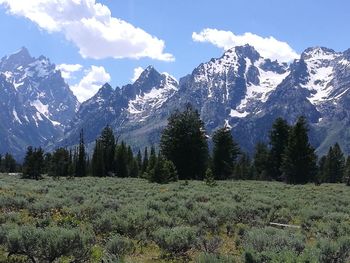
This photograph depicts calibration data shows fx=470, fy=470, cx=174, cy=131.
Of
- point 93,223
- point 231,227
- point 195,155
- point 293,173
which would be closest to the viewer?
point 93,223

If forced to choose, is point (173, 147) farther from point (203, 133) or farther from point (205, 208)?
point (205, 208)

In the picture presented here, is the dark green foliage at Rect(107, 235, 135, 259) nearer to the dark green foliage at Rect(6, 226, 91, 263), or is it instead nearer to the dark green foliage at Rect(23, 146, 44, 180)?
the dark green foliage at Rect(6, 226, 91, 263)

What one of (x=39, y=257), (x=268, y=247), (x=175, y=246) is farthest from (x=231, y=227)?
Answer: (x=39, y=257)

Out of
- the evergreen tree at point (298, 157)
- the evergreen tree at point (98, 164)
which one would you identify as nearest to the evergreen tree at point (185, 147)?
the evergreen tree at point (298, 157)

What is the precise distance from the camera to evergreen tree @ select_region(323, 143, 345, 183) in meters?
128

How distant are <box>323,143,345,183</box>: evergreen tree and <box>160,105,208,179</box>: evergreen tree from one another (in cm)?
6080

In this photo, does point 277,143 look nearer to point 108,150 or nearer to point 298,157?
point 298,157

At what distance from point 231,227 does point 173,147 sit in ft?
196

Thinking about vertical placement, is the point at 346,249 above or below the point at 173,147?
below

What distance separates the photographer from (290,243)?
13.1 m

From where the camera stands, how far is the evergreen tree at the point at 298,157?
243ft

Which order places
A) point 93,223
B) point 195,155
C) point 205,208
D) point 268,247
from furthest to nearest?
point 195,155
point 205,208
point 93,223
point 268,247

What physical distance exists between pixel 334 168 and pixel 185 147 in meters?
67.4

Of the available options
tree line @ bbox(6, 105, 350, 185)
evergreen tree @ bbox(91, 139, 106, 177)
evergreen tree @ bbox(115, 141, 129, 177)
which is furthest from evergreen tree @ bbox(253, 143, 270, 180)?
evergreen tree @ bbox(91, 139, 106, 177)
